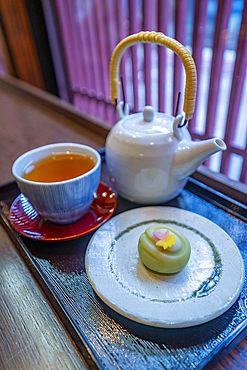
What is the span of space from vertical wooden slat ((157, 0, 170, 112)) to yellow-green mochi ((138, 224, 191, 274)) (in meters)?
0.86

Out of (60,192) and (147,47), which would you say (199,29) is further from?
(60,192)

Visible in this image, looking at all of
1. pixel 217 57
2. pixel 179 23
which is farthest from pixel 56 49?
pixel 217 57

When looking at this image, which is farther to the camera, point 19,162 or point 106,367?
point 19,162

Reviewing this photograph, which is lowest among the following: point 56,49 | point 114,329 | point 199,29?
point 56,49

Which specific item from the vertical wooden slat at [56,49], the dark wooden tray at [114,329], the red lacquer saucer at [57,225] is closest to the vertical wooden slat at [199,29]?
the red lacquer saucer at [57,225]

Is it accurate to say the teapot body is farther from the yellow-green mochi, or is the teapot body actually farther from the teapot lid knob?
the yellow-green mochi

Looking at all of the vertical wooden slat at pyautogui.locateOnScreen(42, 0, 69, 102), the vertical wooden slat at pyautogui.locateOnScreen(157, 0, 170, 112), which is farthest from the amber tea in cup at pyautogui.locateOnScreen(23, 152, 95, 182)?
the vertical wooden slat at pyautogui.locateOnScreen(42, 0, 69, 102)

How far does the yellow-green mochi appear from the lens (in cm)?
34

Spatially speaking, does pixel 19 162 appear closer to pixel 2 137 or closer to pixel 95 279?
pixel 95 279

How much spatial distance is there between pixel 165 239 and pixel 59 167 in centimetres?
24

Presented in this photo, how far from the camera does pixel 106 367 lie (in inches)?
10.7

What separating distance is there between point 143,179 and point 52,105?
75 centimetres

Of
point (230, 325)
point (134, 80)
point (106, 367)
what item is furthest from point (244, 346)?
point (134, 80)

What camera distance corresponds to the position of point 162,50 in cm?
100
